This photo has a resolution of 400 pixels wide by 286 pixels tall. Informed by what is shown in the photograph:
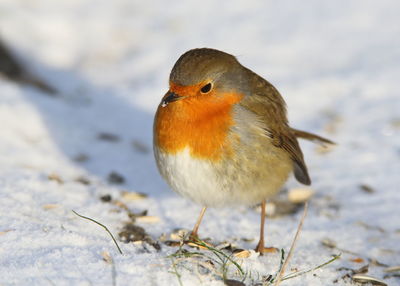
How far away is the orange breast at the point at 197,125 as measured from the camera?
3.58m

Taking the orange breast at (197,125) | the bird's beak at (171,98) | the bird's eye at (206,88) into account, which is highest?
the bird's eye at (206,88)

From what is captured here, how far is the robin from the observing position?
141 inches

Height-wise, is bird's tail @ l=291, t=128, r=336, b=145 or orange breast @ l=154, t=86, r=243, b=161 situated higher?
bird's tail @ l=291, t=128, r=336, b=145

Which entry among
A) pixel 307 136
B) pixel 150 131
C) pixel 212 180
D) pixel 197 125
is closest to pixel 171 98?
pixel 197 125

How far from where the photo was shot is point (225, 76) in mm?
3744

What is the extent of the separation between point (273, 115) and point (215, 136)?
64 cm

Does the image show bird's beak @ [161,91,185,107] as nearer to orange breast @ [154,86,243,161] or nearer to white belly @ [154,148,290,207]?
orange breast @ [154,86,243,161]

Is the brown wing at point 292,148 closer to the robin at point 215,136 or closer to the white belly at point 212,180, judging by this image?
the robin at point 215,136

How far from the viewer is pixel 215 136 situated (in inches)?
142

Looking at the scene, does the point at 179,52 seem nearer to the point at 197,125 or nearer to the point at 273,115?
the point at 273,115

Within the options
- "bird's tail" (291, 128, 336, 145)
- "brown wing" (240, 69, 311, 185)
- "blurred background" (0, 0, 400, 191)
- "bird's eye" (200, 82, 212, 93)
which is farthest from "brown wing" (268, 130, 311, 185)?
"blurred background" (0, 0, 400, 191)

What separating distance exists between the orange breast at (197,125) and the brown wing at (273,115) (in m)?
0.25

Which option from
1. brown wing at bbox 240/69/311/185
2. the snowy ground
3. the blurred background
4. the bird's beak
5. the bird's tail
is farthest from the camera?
the blurred background

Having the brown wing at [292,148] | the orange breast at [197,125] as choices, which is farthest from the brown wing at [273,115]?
the orange breast at [197,125]
